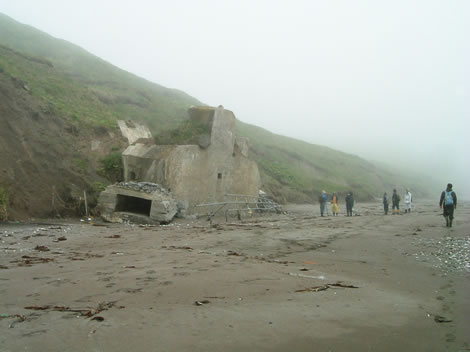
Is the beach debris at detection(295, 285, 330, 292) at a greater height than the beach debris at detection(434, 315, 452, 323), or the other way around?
the beach debris at detection(295, 285, 330, 292)

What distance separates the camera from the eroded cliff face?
51.0 ft

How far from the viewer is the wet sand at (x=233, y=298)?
3436 mm

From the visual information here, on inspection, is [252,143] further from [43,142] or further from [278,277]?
[278,277]

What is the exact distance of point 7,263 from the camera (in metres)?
6.91

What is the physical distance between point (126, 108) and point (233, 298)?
4221 cm

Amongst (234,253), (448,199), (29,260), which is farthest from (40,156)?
(448,199)

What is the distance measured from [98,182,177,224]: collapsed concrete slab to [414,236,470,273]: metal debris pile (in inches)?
382

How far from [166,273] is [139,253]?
7.94 feet

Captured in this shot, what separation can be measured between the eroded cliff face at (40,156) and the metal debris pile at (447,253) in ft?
45.5

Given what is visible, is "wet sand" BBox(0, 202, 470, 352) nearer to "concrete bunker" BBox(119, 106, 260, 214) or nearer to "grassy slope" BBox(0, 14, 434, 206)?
"concrete bunker" BBox(119, 106, 260, 214)

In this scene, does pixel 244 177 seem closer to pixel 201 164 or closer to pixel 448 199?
pixel 201 164

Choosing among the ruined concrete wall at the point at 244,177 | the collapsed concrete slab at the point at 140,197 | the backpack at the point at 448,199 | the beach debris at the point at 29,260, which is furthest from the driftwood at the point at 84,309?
the ruined concrete wall at the point at 244,177

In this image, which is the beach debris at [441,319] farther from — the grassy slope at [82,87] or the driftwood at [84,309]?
the grassy slope at [82,87]

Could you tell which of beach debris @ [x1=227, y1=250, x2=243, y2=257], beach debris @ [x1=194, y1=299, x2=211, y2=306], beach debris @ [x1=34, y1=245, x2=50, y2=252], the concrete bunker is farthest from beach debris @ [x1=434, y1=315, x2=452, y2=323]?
the concrete bunker
